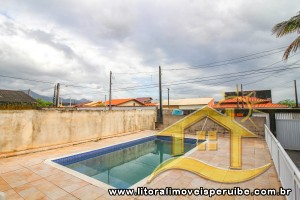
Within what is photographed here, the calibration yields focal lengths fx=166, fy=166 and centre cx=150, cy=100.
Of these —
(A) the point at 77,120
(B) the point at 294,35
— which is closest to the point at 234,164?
(B) the point at 294,35

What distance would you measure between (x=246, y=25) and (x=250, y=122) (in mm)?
6984

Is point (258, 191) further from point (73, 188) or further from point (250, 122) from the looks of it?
point (250, 122)

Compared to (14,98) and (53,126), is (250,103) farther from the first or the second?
(14,98)

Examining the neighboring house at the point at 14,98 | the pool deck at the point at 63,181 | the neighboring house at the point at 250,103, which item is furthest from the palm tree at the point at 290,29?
the neighboring house at the point at 14,98

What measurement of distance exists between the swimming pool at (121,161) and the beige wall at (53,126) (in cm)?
237

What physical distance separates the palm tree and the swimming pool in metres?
7.56

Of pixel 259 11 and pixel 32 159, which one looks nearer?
pixel 32 159

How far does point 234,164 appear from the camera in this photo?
6.78m

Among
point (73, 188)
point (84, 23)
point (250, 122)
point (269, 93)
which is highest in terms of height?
point (84, 23)

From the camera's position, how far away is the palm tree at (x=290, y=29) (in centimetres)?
637

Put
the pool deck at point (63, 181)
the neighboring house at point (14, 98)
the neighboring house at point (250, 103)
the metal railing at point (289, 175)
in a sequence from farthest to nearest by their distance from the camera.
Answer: the neighboring house at point (14, 98)
the neighboring house at point (250, 103)
the pool deck at point (63, 181)
the metal railing at point (289, 175)

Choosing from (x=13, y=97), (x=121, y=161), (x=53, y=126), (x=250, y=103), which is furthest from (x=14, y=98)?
(x=250, y=103)

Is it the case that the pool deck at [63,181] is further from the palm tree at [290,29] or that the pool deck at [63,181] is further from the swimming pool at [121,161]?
the palm tree at [290,29]

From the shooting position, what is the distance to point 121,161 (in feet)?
29.8
